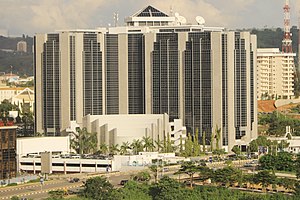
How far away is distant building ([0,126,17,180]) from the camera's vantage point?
3125 inches

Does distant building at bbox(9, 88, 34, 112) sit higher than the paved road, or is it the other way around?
distant building at bbox(9, 88, 34, 112)

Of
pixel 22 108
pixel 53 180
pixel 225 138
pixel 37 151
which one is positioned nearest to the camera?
pixel 53 180

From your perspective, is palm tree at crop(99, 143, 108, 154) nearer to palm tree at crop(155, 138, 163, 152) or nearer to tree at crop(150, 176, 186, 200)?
palm tree at crop(155, 138, 163, 152)

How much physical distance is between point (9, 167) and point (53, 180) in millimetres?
3418

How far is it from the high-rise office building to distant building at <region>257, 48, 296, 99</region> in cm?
5795

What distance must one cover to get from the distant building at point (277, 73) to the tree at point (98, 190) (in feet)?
313

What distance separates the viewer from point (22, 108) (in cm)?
13500

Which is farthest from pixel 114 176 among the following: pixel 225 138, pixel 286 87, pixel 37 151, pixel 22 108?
pixel 286 87

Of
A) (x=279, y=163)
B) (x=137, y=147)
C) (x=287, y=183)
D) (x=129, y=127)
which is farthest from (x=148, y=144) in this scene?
(x=287, y=183)

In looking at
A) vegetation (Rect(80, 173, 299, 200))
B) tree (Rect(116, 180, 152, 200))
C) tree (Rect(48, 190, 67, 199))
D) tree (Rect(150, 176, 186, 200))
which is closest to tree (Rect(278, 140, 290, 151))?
vegetation (Rect(80, 173, 299, 200))

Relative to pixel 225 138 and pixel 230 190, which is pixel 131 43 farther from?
pixel 230 190

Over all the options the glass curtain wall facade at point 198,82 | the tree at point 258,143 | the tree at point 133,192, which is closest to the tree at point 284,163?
the tree at point 133,192

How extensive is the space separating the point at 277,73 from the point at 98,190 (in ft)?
327

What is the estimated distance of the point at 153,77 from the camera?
104 meters
